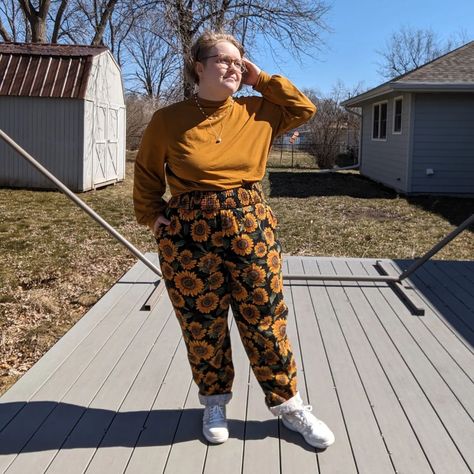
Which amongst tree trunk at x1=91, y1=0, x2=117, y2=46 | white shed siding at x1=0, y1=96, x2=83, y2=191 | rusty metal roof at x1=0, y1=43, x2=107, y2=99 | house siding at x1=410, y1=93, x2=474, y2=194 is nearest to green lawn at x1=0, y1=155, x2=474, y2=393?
white shed siding at x1=0, y1=96, x2=83, y2=191

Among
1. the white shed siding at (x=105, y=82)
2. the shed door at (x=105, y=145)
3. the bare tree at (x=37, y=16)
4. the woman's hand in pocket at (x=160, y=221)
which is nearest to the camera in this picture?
the woman's hand in pocket at (x=160, y=221)

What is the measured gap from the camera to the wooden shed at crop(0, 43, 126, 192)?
12.6m

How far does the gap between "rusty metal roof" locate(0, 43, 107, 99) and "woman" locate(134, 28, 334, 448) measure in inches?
422

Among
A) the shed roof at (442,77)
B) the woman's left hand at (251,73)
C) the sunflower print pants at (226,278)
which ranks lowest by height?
the sunflower print pants at (226,278)

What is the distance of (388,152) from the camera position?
48.0 ft

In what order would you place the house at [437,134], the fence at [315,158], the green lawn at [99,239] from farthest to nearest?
1. the fence at [315,158]
2. the house at [437,134]
3. the green lawn at [99,239]

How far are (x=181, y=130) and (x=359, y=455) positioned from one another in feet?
4.63

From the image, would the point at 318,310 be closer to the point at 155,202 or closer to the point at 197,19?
the point at 155,202

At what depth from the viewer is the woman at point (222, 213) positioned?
228 cm

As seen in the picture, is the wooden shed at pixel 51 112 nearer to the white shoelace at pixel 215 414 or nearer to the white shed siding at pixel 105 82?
the white shed siding at pixel 105 82

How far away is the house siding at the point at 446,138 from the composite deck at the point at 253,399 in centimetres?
863

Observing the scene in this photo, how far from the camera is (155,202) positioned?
246 centimetres

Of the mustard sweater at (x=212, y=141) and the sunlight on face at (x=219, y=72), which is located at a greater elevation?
the sunlight on face at (x=219, y=72)

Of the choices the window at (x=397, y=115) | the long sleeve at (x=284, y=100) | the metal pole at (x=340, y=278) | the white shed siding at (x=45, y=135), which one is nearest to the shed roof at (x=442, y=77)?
the window at (x=397, y=115)
